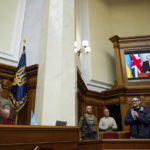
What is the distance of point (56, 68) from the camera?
2.98m

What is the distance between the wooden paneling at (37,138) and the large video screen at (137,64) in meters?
5.33

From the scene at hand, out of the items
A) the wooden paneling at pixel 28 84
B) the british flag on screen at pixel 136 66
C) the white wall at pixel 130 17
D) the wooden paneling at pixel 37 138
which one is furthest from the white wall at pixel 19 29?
the white wall at pixel 130 17

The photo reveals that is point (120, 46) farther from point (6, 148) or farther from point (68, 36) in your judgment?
point (6, 148)

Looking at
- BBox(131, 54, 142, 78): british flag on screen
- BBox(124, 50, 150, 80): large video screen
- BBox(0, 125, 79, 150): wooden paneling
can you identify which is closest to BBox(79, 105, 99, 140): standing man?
BBox(0, 125, 79, 150): wooden paneling

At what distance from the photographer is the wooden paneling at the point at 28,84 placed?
387cm

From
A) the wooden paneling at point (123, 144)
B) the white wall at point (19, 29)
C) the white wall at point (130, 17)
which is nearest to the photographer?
the wooden paneling at point (123, 144)

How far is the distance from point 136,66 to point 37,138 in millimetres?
6075

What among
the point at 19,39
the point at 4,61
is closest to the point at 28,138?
the point at 4,61

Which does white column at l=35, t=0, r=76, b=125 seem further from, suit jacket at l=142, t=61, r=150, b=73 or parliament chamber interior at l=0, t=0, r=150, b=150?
suit jacket at l=142, t=61, r=150, b=73

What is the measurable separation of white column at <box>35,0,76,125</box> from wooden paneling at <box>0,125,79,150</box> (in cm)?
75

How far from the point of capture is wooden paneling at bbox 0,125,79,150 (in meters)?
1.44

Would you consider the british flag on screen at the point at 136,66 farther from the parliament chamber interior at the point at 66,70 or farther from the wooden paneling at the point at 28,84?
the wooden paneling at the point at 28,84

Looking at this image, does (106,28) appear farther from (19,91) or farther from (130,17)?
(19,91)

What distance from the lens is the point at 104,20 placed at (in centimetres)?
881
